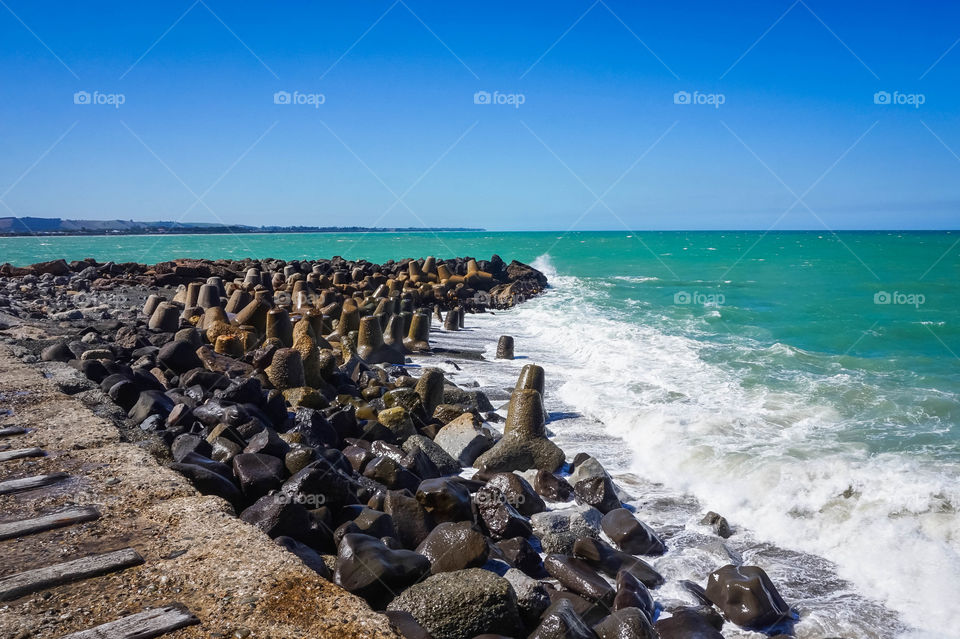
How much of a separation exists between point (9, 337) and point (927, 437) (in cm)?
1237

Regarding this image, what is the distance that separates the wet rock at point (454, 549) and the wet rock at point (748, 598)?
5.76 feet

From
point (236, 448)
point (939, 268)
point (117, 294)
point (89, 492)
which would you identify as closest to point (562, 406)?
point (236, 448)

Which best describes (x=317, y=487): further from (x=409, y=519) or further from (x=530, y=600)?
(x=530, y=600)

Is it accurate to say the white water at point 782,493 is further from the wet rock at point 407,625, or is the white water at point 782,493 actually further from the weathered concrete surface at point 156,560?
the weathered concrete surface at point 156,560

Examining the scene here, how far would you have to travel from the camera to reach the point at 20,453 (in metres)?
4.44

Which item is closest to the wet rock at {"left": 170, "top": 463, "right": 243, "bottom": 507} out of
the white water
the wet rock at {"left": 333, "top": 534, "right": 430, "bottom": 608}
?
the wet rock at {"left": 333, "top": 534, "right": 430, "bottom": 608}

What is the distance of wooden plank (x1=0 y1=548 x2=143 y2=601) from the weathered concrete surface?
0.15 feet

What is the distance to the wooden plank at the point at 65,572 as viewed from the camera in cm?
296

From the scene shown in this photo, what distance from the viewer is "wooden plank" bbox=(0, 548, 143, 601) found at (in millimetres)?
2955

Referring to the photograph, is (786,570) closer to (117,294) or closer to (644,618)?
(644,618)

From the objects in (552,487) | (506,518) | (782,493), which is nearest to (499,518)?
(506,518)

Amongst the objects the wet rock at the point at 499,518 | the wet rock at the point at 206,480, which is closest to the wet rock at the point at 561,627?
the wet rock at the point at 499,518

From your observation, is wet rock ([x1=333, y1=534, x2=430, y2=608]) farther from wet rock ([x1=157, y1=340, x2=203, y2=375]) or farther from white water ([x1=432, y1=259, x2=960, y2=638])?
wet rock ([x1=157, y1=340, x2=203, y2=375])

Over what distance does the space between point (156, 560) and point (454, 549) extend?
1.88 meters
